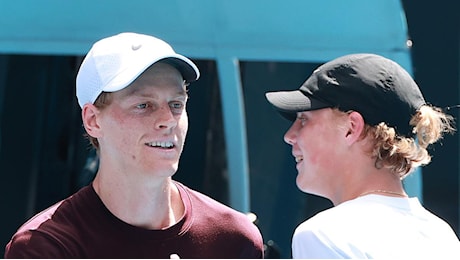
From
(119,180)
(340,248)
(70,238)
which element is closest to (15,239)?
(70,238)

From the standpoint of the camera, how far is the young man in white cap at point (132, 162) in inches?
67.0

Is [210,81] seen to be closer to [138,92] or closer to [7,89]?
[7,89]

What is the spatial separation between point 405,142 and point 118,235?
64 cm

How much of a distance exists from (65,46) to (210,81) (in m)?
0.67

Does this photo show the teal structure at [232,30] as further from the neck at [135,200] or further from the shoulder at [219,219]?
the neck at [135,200]

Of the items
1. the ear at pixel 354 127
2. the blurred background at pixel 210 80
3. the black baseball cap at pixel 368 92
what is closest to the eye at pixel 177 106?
the black baseball cap at pixel 368 92

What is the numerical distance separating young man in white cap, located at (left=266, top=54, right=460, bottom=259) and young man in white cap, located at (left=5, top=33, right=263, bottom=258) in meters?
0.26

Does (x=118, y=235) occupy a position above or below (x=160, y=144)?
below

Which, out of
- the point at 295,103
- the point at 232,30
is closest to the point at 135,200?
the point at 295,103

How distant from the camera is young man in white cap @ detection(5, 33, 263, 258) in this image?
1702 mm

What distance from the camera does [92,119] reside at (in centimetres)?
179

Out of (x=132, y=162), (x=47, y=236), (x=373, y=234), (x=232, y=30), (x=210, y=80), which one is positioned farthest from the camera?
(x=210, y=80)

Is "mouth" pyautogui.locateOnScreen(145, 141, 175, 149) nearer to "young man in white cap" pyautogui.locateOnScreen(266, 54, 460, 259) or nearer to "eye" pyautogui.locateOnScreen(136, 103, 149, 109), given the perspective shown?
"eye" pyautogui.locateOnScreen(136, 103, 149, 109)

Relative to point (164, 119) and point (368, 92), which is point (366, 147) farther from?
point (164, 119)
